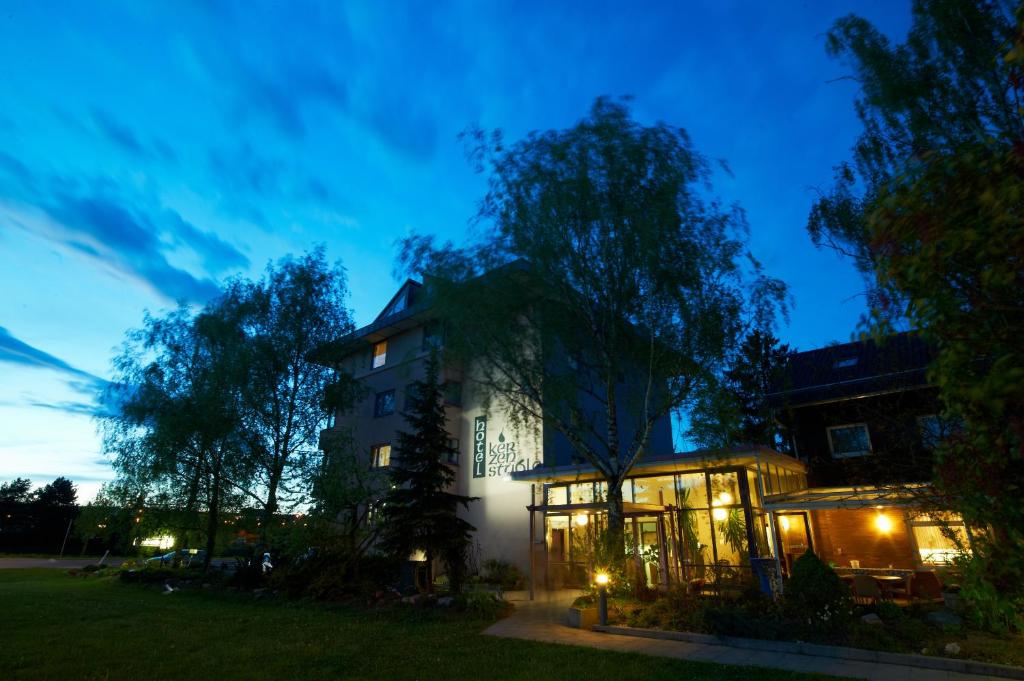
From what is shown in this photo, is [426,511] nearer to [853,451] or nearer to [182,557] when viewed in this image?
[853,451]

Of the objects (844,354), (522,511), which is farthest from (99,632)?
(844,354)

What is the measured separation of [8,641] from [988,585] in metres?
13.9

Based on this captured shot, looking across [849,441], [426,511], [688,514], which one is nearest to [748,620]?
[688,514]

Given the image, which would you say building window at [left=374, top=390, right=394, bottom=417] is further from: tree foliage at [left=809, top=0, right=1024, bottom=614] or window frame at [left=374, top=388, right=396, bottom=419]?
tree foliage at [left=809, top=0, right=1024, bottom=614]

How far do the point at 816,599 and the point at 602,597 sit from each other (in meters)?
4.18

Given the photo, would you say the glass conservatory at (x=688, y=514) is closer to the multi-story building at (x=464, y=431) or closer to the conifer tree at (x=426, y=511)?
the multi-story building at (x=464, y=431)

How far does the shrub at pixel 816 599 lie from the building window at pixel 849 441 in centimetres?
983

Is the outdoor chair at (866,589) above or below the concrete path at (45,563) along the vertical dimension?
above

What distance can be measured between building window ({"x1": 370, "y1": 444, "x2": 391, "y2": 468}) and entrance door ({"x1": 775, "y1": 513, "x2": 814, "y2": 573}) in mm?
16852

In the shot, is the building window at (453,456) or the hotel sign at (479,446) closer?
the hotel sign at (479,446)

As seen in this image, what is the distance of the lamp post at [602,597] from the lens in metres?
11.3

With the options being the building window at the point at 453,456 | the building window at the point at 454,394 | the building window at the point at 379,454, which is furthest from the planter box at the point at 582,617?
the building window at the point at 379,454

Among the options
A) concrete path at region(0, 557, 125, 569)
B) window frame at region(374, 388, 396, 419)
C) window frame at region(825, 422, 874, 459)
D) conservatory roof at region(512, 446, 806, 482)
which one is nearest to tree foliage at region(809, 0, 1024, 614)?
conservatory roof at region(512, 446, 806, 482)

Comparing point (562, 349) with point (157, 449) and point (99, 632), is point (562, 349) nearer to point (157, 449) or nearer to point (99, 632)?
point (99, 632)
